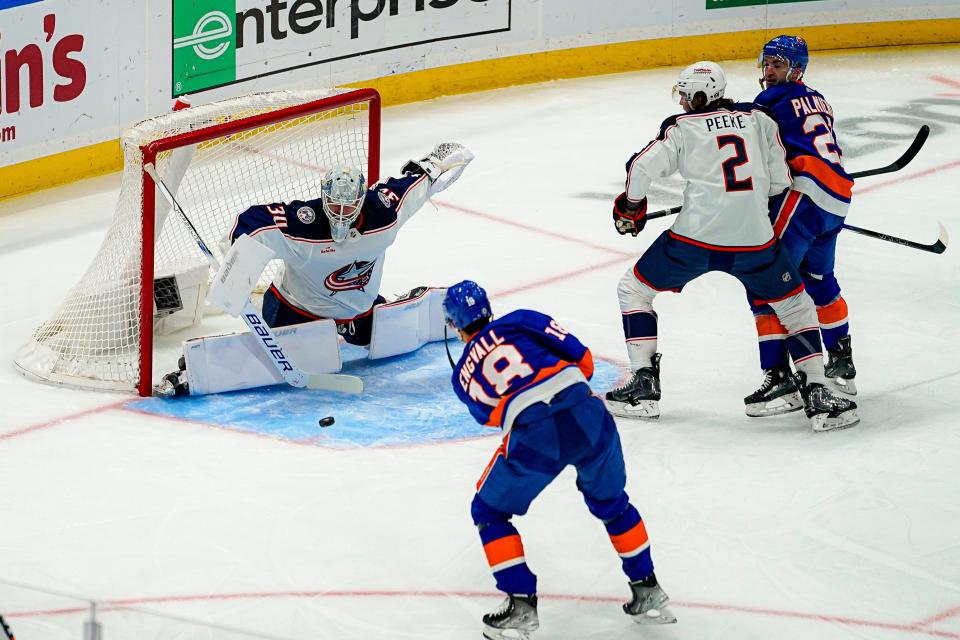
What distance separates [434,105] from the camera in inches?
358

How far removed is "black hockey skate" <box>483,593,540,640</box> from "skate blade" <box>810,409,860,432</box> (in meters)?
1.63

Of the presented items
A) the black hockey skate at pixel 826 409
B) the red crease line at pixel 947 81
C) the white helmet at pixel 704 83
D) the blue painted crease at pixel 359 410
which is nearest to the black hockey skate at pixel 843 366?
the black hockey skate at pixel 826 409

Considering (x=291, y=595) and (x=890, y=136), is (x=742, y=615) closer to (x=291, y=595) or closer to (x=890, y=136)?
(x=291, y=595)

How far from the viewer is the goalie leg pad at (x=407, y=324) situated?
5.55m

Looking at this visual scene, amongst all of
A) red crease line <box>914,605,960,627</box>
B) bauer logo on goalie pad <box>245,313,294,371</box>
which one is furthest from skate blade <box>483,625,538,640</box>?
bauer logo on goalie pad <box>245,313,294,371</box>

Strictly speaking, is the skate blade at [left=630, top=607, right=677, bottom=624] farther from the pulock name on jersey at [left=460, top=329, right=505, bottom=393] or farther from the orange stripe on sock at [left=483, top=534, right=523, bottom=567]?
the pulock name on jersey at [left=460, top=329, right=505, bottom=393]

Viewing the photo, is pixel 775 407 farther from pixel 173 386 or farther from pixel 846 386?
pixel 173 386

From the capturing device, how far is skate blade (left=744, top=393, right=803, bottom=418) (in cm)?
507

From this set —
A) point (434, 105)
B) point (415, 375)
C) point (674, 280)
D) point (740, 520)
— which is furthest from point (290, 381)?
point (434, 105)

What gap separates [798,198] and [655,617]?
1.77m

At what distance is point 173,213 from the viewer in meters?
5.84

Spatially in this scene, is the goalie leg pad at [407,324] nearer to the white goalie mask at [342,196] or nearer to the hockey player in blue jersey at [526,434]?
the white goalie mask at [342,196]

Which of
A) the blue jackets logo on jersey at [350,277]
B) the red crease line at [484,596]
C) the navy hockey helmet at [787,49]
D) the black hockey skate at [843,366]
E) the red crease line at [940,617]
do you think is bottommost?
the red crease line at [484,596]

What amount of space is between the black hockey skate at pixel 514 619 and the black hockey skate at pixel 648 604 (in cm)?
26
